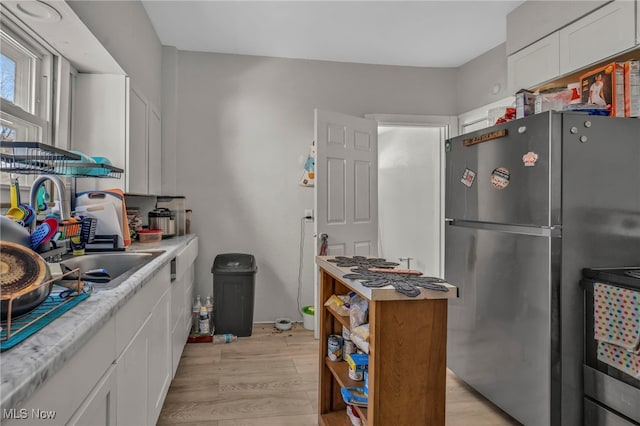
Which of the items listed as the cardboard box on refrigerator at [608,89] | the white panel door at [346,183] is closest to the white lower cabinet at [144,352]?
the white panel door at [346,183]

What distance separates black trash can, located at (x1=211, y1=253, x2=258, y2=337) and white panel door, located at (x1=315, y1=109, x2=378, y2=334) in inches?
23.6

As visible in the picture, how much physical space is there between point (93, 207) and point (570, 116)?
2.42 meters

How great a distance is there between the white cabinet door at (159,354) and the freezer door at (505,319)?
1.70 meters

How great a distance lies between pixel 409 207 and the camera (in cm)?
464

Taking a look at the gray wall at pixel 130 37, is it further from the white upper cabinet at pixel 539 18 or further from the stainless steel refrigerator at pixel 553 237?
the white upper cabinet at pixel 539 18

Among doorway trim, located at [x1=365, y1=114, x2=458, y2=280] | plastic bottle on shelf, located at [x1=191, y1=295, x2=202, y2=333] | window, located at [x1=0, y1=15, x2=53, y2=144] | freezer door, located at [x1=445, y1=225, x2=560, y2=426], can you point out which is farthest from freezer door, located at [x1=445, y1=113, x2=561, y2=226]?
window, located at [x1=0, y1=15, x2=53, y2=144]

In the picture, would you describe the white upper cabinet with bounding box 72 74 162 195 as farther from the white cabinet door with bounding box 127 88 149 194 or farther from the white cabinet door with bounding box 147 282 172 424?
the white cabinet door with bounding box 147 282 172 424

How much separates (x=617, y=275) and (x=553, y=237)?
10.9 inches

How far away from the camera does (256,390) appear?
249 cm

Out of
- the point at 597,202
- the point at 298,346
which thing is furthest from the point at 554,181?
the point at 298,346

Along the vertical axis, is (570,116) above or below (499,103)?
below

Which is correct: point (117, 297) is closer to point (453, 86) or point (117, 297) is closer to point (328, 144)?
point (328, 144)

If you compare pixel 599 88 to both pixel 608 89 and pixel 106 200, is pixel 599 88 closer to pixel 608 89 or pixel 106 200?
pixel 608 89

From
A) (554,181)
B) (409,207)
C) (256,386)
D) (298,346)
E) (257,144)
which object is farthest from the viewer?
(409,207)
